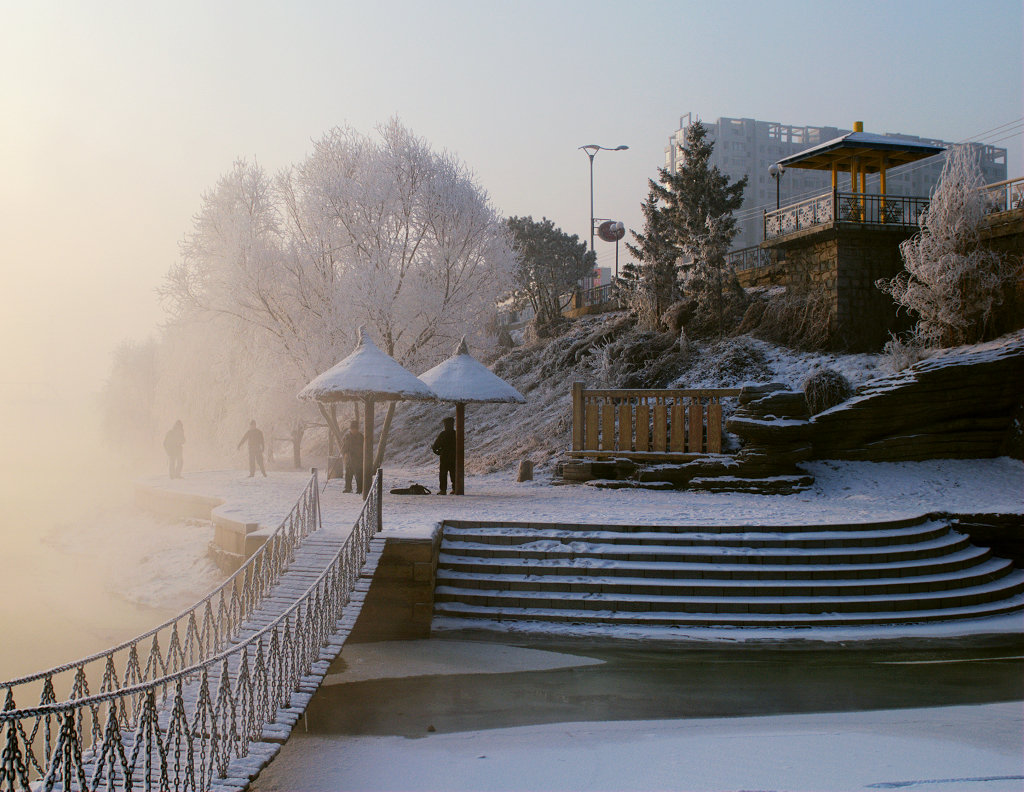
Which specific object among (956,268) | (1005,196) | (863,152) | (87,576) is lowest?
(87,576)

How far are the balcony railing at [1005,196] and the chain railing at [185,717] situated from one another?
56.8 ft

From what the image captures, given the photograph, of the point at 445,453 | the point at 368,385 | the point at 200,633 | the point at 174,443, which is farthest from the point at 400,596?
the point at 174,443

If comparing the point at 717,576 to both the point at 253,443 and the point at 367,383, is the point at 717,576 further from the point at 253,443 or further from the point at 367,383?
the point at 253,443

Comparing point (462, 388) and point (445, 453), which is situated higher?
point (462, 388)

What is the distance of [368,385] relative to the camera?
44.3 feet

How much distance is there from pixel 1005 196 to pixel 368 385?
1592 cm

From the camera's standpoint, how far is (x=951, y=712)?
23.0 ft

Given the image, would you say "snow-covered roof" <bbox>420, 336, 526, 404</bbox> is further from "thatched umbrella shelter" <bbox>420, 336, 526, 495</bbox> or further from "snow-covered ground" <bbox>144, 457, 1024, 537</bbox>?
"snow-covered ground" <bbox>144, 457, 1024, 537</bbox>

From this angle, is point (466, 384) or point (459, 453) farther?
point (459, 453)

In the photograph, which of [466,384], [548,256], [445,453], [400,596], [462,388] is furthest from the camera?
[548,256]

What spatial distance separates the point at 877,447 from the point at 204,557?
45.0ft

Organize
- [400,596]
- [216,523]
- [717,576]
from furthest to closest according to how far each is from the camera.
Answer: [216,523] < [717,576] < [400,596]

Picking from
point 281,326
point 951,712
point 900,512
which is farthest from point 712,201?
point 951,712

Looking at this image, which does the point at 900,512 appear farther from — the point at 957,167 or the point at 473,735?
the point at 957,167
